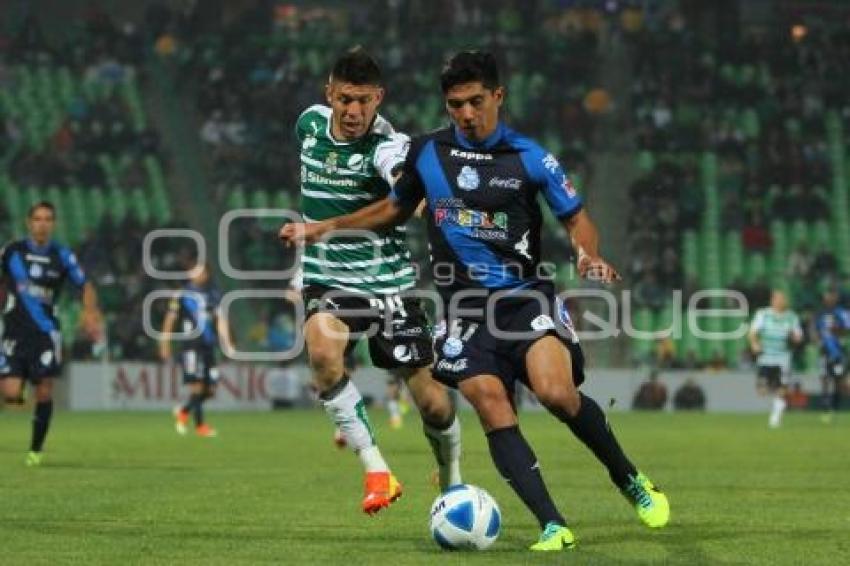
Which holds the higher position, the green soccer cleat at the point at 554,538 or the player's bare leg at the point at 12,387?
the green soccer cleat at the point at 554,538

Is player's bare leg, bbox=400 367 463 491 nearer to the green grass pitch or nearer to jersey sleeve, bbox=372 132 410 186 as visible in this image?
the green grass pitch

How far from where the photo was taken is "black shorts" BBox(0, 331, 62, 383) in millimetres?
16922

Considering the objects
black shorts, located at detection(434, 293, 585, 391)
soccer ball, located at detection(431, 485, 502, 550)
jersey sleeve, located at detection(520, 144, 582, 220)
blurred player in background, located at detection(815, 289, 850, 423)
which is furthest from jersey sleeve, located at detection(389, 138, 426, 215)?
blurred player in background, located at detection(815, 289, 850, 423)

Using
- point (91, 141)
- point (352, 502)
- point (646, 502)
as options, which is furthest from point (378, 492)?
point (91, 141)

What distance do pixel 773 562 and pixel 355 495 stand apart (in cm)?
497

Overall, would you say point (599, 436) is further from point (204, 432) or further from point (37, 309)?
point (204, 432)

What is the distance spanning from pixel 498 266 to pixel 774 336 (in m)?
20.4

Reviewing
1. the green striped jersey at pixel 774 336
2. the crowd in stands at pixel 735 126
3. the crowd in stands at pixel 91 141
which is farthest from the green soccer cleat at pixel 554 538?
the crowd in stands at pixel 735 126

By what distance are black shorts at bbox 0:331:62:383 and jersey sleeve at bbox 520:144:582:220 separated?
8.82m

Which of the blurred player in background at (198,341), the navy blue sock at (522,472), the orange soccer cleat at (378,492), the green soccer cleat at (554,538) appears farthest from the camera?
the blurred player in background at (198,341)

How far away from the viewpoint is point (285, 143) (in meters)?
37.6

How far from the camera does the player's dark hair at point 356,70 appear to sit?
10164 millimetres

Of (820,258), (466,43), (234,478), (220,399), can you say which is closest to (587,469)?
(234,478)

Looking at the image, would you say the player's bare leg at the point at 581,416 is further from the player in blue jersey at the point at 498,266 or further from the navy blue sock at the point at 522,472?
the navy blue sock at the point at 522,472
